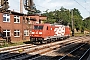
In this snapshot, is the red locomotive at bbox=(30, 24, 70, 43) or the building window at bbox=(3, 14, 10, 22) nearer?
the red locomotive at bbox=(30, 24, 70, 43)

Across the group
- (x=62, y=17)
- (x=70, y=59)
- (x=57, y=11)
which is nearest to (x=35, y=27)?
(x=70, y=59)

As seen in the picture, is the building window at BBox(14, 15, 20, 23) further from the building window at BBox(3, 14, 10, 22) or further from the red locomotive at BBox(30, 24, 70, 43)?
the red locomotive at BBox(30, 24, 70, 43)

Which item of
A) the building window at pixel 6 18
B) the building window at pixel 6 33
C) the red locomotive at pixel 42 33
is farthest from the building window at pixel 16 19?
the red locomotive at pixel 42 33

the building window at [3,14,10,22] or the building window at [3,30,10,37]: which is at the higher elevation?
the building window at [3,14,10,22]

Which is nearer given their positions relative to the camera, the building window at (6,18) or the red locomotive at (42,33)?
the red locomotive at (42,33)

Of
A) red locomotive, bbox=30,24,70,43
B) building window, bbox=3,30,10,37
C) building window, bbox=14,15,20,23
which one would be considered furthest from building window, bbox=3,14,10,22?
red locomotive, bbox=30,24,70,43

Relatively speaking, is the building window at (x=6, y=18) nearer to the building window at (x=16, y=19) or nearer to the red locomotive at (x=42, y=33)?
the building window at (x=16, y=19)

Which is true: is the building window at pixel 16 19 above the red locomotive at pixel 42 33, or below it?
above

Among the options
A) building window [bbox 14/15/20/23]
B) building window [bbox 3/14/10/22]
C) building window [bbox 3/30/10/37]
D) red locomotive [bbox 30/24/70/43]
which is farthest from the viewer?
building window [bbox 14/15/20/23]

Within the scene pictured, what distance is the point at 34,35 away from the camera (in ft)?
96.3

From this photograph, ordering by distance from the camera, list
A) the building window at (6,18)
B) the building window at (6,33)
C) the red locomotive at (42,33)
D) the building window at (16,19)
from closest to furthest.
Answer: the red locomotive at (42,33) < the building window at (6,33) < the building window at (6,18) < the building window at (16,19)

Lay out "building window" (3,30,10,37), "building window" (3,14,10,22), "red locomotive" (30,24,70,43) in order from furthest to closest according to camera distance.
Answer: "building window" (3,14,10,22) < "building window" (3,30,10,37) < "red locomotive" (30,24,70,43)

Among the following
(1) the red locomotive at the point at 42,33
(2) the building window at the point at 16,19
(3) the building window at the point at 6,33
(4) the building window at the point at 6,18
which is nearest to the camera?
(1) the red locomotive at the point at 42,33

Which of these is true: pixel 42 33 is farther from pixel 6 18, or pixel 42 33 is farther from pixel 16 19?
pixel 16 19
